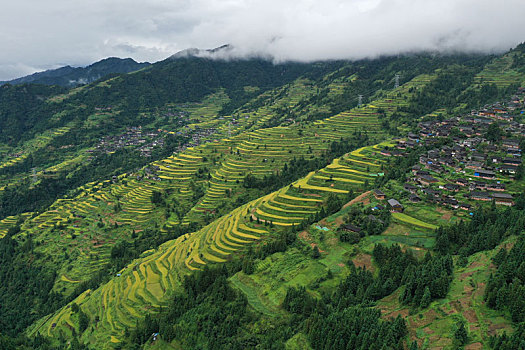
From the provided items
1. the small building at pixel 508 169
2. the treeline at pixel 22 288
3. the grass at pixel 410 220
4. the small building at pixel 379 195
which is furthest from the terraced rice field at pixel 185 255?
the small building at pixel 508 169

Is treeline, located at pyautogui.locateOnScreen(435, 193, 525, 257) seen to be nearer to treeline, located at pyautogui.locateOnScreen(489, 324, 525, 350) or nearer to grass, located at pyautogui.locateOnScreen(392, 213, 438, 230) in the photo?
grass, located at pyautogui.locateOnScreen(392, 213, 438, 230)

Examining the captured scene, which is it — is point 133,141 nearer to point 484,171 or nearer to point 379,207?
point 379,207

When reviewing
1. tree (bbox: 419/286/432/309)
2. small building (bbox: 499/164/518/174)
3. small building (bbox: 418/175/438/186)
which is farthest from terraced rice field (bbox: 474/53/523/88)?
tree (bbox: 419/286/432/309)

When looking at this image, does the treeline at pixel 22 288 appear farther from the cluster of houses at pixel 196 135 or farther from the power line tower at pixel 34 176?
the cluster of houses at pixel 196 135

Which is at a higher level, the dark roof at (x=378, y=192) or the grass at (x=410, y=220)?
the dark roof at (x=378, y=192)

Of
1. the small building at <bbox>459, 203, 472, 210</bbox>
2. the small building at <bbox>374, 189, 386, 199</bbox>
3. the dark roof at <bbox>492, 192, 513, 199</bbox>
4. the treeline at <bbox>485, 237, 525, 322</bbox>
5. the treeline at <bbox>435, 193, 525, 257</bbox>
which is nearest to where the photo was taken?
the treeline at <bbox>485, 237, 525, 322</bbox>

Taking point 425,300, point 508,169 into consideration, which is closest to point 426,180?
point 508,169
